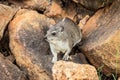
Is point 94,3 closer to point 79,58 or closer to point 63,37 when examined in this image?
point 63,37

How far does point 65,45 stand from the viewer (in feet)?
28.0

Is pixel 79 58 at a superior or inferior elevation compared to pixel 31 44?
inferior

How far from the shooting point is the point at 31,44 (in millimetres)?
8492

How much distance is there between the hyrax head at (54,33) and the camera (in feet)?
26.9

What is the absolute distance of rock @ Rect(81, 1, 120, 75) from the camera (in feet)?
25.8

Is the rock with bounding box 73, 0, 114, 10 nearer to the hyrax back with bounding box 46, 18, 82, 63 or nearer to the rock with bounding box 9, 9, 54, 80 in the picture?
the hyrax back with bounding box 46, 18, 82, 63

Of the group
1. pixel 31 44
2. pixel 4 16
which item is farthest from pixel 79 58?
pixel 4 16

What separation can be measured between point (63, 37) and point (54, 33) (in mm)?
334

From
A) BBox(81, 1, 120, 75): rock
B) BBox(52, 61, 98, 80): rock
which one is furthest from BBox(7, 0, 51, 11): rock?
BBox(52, 61, 98, 80): rock

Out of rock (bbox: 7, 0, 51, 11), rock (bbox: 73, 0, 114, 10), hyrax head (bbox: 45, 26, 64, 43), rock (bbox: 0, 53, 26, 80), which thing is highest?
rock (bbox: 73, 0, 114, 10)

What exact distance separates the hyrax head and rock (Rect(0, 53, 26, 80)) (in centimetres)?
90

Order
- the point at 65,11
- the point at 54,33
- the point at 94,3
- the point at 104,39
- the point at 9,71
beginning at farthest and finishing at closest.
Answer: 1. the point at 65,11
2. the point at 94,3
3. the point at 54,33
4. the point at 104,39
5. the point at 9,71

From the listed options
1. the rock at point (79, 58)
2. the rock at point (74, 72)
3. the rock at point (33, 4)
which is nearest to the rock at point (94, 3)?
the rock at point (33, 4)

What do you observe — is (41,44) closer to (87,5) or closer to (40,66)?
(40,66)
